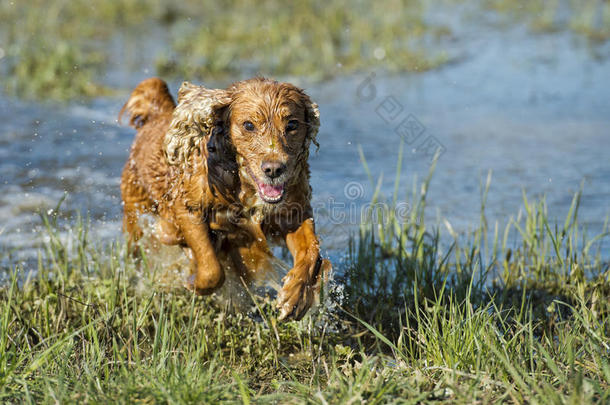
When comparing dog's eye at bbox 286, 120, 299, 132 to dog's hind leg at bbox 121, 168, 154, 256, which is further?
dog's hind leg at bbox 121, 168, 154, 256

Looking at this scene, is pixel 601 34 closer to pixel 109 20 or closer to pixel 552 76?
pixel 552 76

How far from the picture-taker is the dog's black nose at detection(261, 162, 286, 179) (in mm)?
3201

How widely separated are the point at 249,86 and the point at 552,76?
637cm

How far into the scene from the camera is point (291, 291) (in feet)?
10.6

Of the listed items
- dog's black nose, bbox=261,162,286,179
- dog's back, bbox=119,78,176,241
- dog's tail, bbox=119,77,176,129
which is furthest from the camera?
dog's tail, bbox=119,77,176,129

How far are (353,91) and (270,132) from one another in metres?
5.30

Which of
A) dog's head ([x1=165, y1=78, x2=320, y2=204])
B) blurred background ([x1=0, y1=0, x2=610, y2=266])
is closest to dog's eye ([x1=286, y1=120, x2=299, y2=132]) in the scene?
dog's head ([x1=165, y1=78, x2=320, y2=204])

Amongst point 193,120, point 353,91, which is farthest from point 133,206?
point 353,91

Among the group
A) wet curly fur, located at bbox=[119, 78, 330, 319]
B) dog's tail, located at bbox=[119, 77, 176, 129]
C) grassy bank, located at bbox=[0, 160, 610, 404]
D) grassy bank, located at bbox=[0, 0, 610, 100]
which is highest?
grassy bank, located at bbox=[0, 0, 610, 100]

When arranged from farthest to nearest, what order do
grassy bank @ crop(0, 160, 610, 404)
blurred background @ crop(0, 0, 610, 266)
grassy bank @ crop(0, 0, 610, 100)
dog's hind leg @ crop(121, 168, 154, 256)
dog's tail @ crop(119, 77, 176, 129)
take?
1. grassy bank @ crop(0, 0, 610, 100)
2. blurred background @ crop(0, 0, 610, 266)
3. dog's tail @ crop(119, 77, 176, 129)
4. dog's hind leg @ crop(121, 168, 154, 256)
5. grassy bank @ crop(0, 160, 610, 404)

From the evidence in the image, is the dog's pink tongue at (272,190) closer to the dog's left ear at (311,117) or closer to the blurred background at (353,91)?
the dog's left ear at (311,117)

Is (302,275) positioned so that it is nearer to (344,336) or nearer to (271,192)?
(271,192)

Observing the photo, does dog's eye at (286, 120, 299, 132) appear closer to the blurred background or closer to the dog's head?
the dog's head

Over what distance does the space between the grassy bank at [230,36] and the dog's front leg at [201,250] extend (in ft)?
16.6
